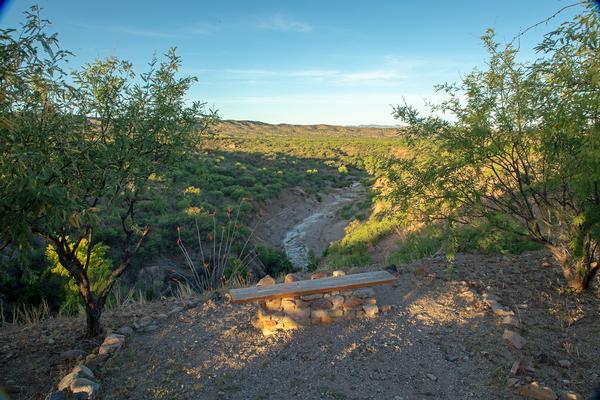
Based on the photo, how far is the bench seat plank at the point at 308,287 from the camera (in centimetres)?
532

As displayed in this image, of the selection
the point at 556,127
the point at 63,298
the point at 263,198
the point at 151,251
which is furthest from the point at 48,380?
the point at 263,198

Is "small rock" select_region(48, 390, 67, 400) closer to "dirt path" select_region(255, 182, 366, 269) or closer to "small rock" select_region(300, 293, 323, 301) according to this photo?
"small rock" select_region(300, 293, 323, 301)

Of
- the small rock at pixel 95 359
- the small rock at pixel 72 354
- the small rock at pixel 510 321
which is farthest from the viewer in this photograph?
the small rock at pixel 510 321

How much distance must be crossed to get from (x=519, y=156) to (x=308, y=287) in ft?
10.7

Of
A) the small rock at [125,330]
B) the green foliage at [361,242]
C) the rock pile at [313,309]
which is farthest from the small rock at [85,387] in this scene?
the green foliage at [361,242]

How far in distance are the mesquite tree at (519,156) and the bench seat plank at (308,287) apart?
4.38ft

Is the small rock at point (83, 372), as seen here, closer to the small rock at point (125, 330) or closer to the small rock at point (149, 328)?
the small rock at point (125, 330)

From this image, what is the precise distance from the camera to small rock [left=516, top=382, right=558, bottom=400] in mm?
3797

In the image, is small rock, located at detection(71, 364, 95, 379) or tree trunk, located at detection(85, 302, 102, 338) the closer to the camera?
small rock, located at detection(71, 364, 95, 379)

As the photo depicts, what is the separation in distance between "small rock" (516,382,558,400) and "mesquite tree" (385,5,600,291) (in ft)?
7.05

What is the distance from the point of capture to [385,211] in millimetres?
7453

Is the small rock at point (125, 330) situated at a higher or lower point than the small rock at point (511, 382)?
lower

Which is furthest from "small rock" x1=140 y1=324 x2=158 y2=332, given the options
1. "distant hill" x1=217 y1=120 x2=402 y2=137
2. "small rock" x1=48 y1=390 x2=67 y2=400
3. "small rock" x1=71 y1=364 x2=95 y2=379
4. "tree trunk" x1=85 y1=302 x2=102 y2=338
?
"distant hill" x1=217 y1=120 x2=402 y2=137

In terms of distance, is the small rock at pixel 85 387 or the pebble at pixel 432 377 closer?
the small rock at pixel 85 387
